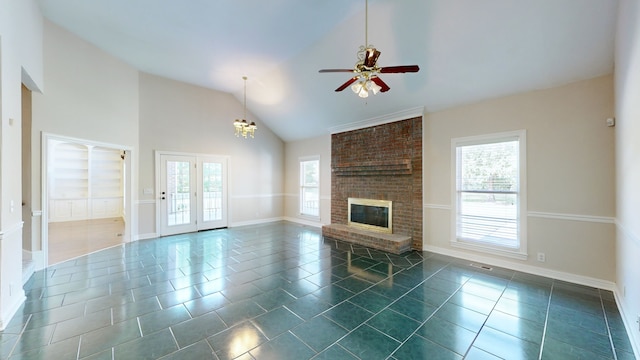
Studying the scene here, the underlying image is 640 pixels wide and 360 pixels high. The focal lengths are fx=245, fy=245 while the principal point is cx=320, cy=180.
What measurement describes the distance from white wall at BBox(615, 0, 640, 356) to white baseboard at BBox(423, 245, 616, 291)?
0.73 feet

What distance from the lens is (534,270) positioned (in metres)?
3.73

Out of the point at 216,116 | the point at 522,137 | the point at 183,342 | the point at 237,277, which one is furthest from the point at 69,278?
the point at 522,137

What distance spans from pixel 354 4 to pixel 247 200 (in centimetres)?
596

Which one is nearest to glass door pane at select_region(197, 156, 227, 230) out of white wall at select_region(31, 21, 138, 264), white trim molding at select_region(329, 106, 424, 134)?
white wall at select_region(31, 21, 138, 264)

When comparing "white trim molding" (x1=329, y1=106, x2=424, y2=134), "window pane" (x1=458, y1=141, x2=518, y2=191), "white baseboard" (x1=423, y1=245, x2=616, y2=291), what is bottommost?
"white baseboard" (x1=423, y1=245, x2=616, y2=291)

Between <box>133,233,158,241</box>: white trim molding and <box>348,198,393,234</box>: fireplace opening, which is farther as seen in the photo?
<box>133,233,158,241</box>: white trim molding

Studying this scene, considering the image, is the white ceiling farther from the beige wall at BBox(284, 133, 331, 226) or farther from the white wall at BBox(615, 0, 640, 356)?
the beige wall at BBox(284, 133, 331, 226)

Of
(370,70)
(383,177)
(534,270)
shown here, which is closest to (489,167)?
(534,270)

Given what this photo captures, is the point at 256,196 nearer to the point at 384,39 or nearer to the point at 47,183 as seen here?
the point at 47,183

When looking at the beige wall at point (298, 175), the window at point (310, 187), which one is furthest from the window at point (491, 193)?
the window at point (310, 187)

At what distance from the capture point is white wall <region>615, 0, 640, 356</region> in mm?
2139

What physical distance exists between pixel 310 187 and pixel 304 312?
17.3ft

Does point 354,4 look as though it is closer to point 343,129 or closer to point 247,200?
point 343,129

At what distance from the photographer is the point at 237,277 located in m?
3.56
